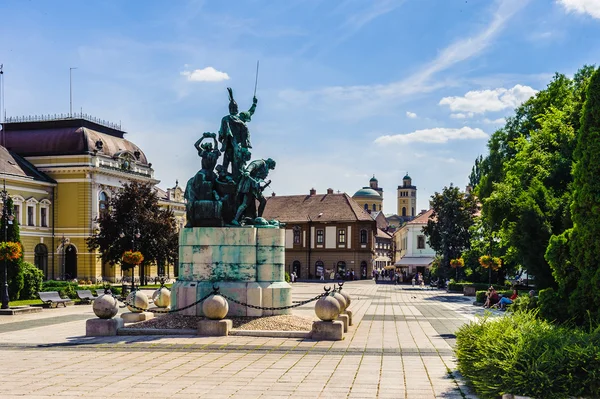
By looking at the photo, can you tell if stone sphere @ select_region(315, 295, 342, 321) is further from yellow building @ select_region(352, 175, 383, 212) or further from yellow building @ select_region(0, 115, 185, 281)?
yellow building @ select_region(352, 175, 383, 212)

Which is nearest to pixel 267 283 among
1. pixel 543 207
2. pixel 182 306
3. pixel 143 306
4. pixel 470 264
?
pixel 182 306

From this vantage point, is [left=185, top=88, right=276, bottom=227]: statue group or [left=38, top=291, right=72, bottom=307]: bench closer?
[left=185, top=88, right=276, bottom=227]: statue group

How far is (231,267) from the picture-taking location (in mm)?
18688

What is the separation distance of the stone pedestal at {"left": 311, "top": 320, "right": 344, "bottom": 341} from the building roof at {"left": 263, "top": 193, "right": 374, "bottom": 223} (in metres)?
67.2

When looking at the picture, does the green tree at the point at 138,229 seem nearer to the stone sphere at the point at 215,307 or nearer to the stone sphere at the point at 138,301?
the stone sphere at the point at 138,301

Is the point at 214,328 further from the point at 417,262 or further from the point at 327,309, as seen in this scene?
the point at 417,262

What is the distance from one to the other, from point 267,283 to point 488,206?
18.2 metres

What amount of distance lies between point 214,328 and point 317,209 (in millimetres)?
71037

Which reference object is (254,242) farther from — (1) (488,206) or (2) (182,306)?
(1) (488,206)

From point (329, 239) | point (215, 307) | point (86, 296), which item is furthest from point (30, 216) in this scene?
point (215, 307)

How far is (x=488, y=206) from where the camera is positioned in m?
33.9

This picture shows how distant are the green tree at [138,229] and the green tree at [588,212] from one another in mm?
43187

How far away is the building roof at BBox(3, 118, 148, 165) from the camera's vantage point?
2539 inches

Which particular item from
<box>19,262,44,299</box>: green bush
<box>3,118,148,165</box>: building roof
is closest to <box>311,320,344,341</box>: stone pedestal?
<box>19,262,44,299</box>: green bush
